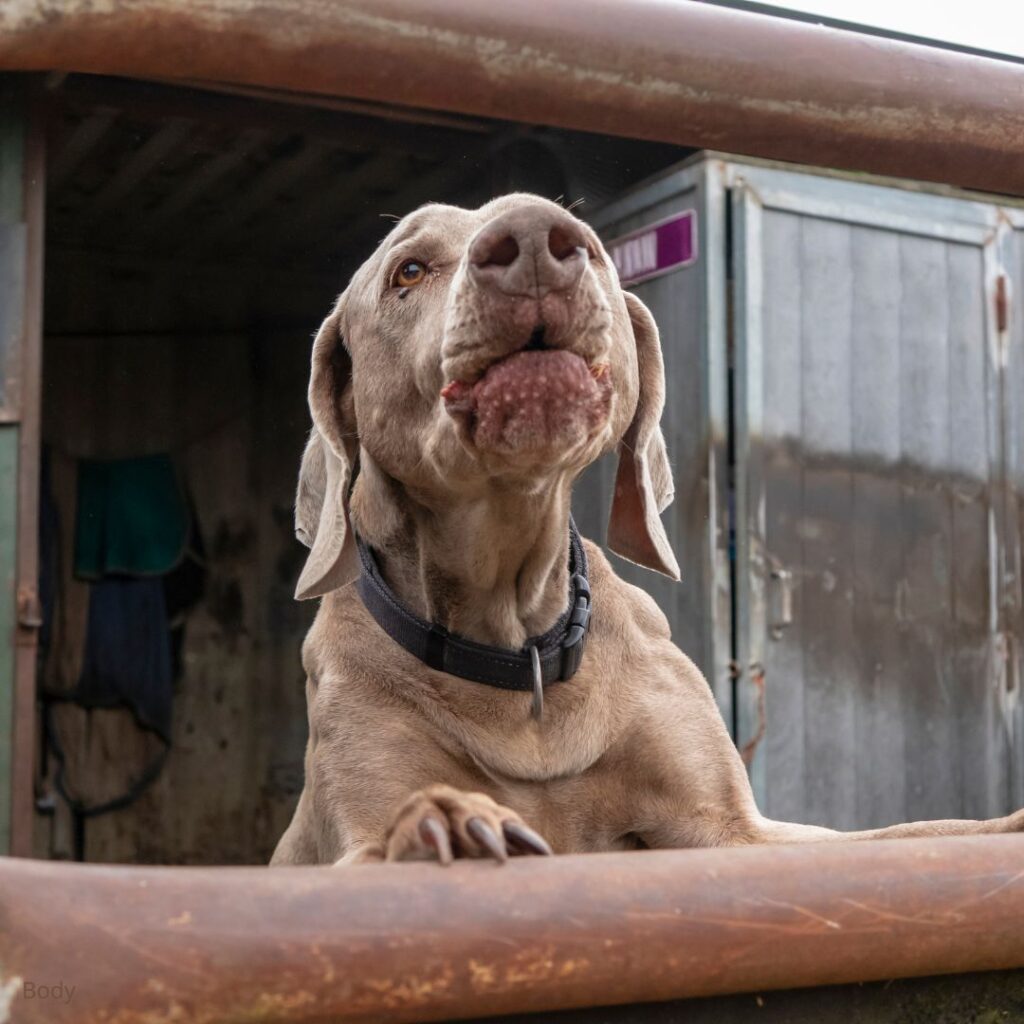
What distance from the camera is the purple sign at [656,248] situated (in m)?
4.87

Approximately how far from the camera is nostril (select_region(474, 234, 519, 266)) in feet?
6.07

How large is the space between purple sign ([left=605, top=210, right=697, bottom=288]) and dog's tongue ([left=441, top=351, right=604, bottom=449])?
2.96m

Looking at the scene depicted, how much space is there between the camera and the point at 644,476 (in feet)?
8.18

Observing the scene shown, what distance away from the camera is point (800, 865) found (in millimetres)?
1052

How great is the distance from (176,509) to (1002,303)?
4.04m

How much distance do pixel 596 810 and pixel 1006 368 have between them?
3627mm

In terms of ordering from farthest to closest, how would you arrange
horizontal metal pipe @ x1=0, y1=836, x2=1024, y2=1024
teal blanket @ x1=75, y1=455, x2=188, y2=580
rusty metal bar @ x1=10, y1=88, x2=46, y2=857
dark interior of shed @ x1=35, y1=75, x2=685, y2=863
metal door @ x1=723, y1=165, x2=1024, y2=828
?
teal blanket @ x1=75, y1=455, x2=188, y2=580 → dark interior of shed @ x1=35, y1=75, x2=685, y2=863 → metal door @ x1=723, y1=165, x2=1024, y2=828 → rusty metal bar @ x1=10, y1=88, x2=46, y2=857 → horizontal metal pipe @ x1=0, y1=836, x2=1024, y2=1024

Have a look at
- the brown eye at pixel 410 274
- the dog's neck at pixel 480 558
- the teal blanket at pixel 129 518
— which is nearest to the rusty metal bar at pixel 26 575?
the dog's neck at pixel 480 558

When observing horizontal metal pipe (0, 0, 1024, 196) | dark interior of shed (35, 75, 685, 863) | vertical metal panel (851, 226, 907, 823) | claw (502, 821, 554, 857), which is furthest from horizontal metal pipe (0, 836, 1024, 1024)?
dark interior of shed (35, 75, 685, 863)

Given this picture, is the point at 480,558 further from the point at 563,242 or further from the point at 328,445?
the point at 563,242

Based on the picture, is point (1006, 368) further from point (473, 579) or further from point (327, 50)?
point (327, 50)

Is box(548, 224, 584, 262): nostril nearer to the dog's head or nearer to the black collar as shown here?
the dog's head

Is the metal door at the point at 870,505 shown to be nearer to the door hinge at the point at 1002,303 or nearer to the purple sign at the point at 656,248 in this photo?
the door hinge at the point at 1002,303

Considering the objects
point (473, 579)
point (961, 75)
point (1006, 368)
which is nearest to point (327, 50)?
point (961, 75)
